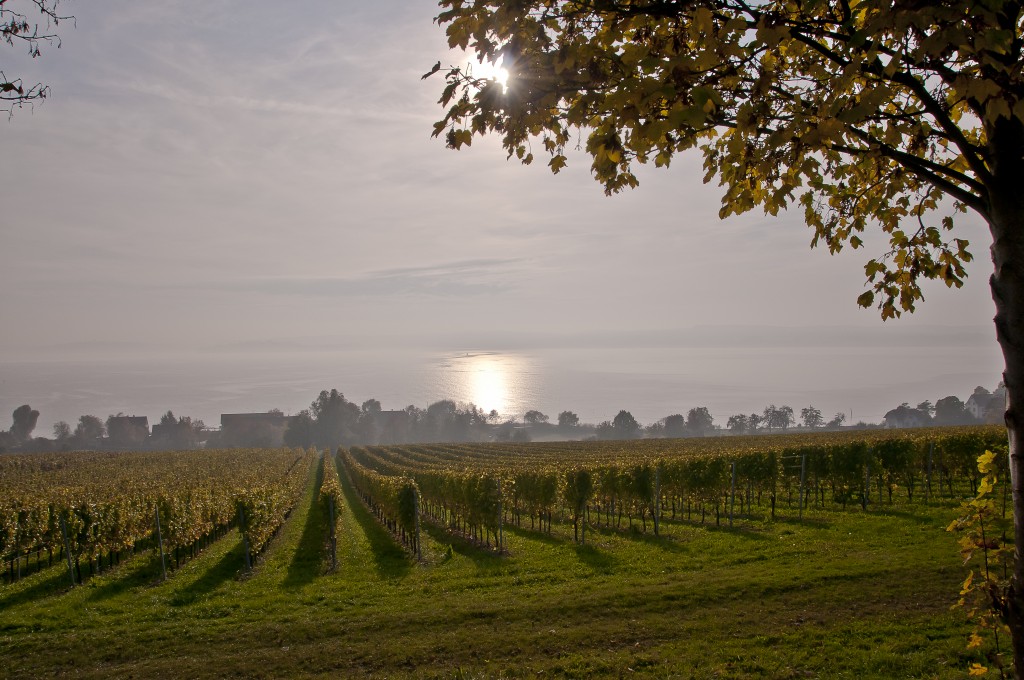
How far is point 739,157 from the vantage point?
341 cm

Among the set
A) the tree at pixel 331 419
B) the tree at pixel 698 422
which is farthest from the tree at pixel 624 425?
the tree at pixel 331 419

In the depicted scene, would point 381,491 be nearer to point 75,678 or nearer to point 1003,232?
point 75,678

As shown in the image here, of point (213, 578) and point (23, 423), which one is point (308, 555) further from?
point (23, 423)

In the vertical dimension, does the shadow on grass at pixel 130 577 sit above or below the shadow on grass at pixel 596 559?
below

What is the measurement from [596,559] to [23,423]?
215811mm

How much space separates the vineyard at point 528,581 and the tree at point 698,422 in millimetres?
168111

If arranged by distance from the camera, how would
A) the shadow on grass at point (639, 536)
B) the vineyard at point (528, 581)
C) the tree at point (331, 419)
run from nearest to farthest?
1. the vineyard at point (528, 581)
2. the shadow on grass at point (639, 536)
3. the tree at point (331, 419)

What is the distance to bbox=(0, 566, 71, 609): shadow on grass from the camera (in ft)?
47.0

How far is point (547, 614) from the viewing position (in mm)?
10547

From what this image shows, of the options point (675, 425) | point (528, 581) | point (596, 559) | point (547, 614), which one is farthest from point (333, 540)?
point (675, 425)

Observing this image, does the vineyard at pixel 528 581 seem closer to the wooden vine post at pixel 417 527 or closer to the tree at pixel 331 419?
the wooden vine post at pixel 417 527

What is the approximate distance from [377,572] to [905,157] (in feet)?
52.7

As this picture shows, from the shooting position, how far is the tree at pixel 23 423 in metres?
171

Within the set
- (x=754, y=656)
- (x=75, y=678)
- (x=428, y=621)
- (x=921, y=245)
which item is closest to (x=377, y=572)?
(x=428, y=621)
